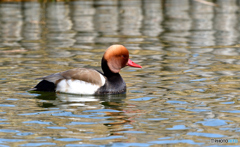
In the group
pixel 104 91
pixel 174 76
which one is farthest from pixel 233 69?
pixel 104 91

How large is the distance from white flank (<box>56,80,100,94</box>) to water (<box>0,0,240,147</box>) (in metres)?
0.12

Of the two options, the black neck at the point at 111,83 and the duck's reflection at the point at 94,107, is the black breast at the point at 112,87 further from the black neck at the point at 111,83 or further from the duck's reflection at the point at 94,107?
the duck's reflection at the point at 94,107

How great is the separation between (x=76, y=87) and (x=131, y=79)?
5.42ft

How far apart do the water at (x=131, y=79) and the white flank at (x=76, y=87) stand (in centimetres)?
12

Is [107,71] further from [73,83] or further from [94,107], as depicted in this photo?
[94,107]

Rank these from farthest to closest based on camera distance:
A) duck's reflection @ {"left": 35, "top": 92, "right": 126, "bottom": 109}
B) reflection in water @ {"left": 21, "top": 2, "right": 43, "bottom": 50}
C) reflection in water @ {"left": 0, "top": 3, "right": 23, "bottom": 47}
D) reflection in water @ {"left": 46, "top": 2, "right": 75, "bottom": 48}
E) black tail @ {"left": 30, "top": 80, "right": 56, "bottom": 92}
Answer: reflection in water @ {"left": 0, "top": 3, "right": 23, "bottom": 47} < reflection in water @ {"left": 46, "top": 2, "right": 75, "bottom": 48} < reflection in water @ {"left": 21, "top": 2, "right": 43, "bottom": 50} < black tail @ {"left": 30, "top": 80, "right": 56, "bottom": 92} < duck's reflection @ {"left": 35, "top": 92, "right": 126, "bottom": 109}

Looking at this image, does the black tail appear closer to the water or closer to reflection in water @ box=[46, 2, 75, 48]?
the water

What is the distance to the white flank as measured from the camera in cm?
805

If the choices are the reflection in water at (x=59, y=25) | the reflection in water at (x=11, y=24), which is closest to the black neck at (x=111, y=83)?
the reflection in water at (x=59, y=25)

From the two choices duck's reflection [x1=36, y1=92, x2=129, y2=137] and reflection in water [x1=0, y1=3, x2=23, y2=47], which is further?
reflection in water [x1=0, y1=3, x2=23, y2=47]

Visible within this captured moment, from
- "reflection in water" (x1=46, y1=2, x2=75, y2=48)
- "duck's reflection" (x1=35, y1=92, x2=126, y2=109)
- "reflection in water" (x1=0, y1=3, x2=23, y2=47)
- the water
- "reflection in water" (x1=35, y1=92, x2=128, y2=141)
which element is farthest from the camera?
"reflection in water" (x1=0, y1=3, x2=23, y2=47)

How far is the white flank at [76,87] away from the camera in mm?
8055

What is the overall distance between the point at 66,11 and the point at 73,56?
9.83 m

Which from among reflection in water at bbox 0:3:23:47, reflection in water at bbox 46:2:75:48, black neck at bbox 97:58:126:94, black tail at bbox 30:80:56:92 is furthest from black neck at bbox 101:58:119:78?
reflection in water at bbox 0:3:23:47
